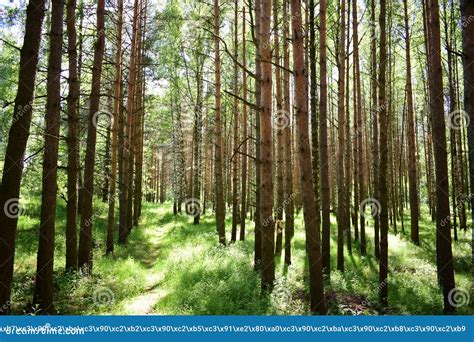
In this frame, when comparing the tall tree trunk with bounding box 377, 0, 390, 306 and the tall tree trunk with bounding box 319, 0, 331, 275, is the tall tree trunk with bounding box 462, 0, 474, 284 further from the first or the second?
the tall tree trunk with bounding box 319, 0, 331, 275

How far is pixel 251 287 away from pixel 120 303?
279cm

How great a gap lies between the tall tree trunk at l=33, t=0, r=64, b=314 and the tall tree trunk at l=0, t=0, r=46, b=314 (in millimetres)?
847

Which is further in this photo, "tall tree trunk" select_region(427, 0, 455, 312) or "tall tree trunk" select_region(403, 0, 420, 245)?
"tall tree trunk" select_region(403, 0, 420, 245)

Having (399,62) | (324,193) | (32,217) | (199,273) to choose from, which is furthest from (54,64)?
(399,62)

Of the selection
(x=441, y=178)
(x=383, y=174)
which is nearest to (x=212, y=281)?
(x=383, y=174)

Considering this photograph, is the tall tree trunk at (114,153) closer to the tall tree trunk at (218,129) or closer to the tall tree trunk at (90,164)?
the tall tree trunk at (90,164)

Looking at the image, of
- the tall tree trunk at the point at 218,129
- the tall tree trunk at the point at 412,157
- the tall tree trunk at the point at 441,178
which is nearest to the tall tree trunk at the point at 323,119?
the tall tree trunk at the point at 441,178

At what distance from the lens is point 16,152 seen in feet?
18.0

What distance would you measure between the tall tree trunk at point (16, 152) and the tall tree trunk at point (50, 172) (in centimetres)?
85

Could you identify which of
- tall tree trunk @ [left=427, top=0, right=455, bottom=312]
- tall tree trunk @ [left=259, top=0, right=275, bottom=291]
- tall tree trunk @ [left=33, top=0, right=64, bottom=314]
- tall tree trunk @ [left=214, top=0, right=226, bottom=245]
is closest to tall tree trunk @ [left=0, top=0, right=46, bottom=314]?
tall tree trunk @ [left=33, top=0, right=64, bottom=314]

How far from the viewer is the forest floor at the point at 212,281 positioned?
Answer: 741 centimetres

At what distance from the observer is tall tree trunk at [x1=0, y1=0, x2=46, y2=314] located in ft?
17.6

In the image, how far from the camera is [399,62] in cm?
2475

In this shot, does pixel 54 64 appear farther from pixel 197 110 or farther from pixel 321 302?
pixel 197 110
